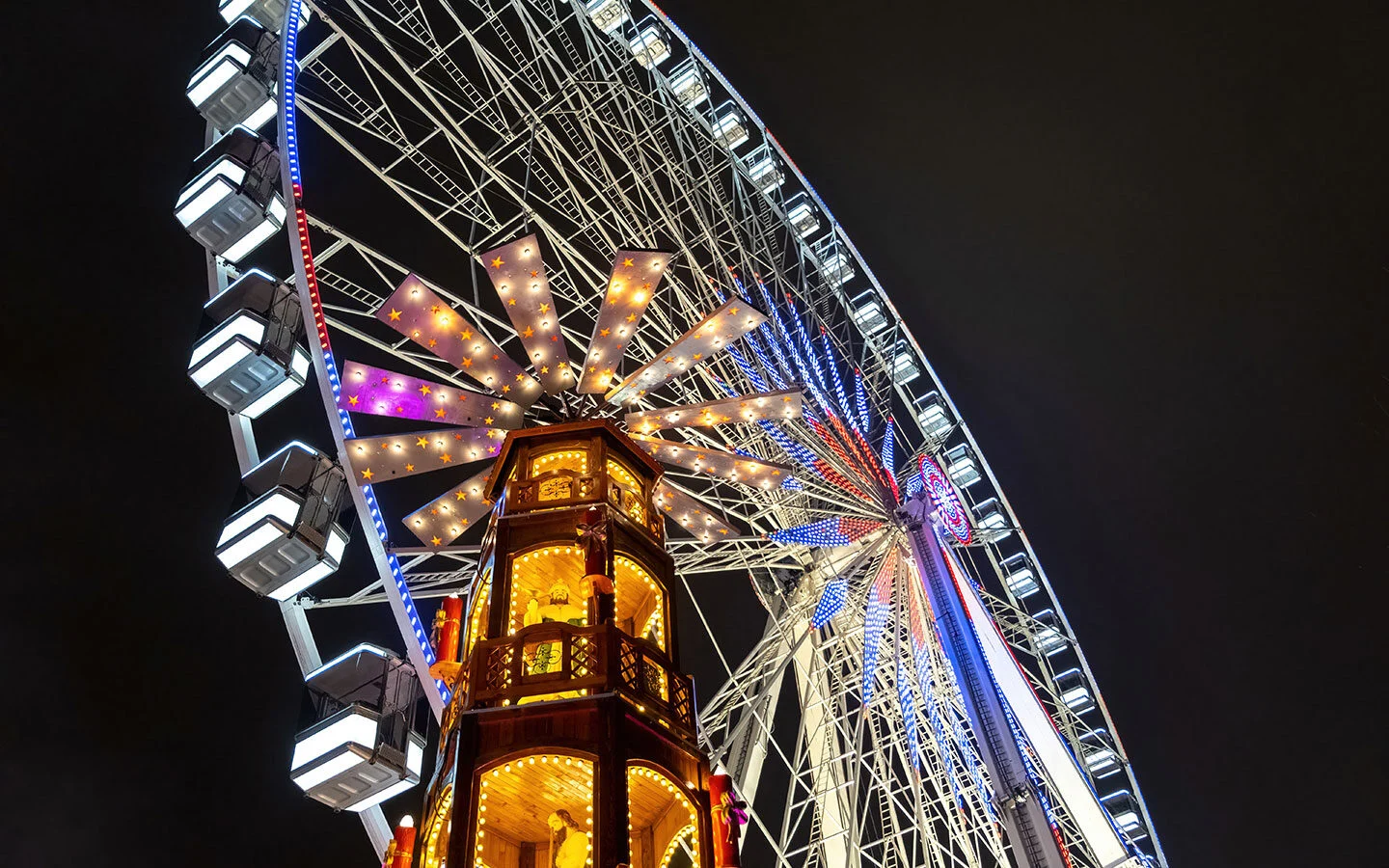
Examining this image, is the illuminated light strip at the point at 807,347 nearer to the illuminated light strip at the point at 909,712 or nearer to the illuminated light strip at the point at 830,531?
the illuminated light strip at the point at 830,531

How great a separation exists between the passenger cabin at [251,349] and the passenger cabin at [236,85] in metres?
2.91

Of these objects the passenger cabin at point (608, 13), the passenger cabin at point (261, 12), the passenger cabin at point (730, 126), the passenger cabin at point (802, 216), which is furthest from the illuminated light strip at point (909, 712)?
the passenger cabin at point (261, 12)

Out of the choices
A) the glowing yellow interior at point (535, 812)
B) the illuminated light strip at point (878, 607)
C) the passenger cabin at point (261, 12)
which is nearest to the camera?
the glowing yellow interior at point (535, 812)

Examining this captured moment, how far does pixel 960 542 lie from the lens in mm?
18750

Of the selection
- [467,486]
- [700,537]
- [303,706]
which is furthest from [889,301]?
[303,706]

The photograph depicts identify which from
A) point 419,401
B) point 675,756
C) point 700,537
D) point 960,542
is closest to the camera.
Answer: point 675,756

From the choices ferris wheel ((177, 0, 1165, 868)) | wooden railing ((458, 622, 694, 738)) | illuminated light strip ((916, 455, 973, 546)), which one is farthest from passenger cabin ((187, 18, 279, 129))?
illuminated light strip ((916, 455, 973, 546))

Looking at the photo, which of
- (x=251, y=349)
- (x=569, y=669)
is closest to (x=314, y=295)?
(x=251, y=349)

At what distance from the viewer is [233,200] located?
50.4 feet

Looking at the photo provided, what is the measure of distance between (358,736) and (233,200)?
7562mm

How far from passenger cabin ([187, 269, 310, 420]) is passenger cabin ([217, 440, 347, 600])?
3.91 feet

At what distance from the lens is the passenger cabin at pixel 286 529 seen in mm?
13609

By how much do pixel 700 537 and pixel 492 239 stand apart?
640cm

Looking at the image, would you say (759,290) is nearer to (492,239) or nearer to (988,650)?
(492,239)
